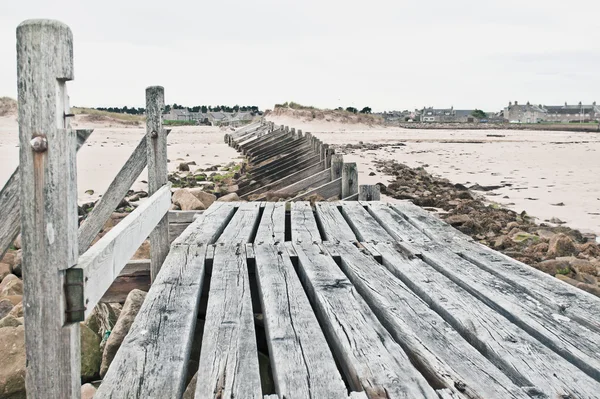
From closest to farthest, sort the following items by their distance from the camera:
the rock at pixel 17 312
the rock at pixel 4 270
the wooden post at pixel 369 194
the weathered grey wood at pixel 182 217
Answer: the rock at pixel 17 312 < the rock at pixel 4 270 < the weathered grey wood at pixel 182 217 < the wooden post at pixel 369 194

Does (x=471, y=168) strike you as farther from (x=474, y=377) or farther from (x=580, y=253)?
(x=474, y=377)

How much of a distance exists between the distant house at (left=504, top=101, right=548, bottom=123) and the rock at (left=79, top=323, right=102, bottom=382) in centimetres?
12819

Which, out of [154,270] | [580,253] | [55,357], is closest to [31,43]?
[55,357]

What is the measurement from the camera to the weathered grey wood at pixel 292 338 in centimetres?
212

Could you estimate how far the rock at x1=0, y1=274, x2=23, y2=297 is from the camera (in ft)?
16.3

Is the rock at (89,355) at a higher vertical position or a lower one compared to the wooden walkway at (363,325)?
lower

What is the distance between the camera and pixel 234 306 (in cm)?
295

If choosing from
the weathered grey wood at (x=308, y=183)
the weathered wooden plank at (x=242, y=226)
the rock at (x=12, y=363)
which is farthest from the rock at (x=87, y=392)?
the weathered grey wood at (x=308, y=183)

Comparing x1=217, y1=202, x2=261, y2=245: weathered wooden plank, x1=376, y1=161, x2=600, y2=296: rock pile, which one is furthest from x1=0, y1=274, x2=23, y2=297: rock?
x1=376, y1=161, x2=600, y2=296: rock pile

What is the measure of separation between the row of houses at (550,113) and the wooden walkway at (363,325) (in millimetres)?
127244

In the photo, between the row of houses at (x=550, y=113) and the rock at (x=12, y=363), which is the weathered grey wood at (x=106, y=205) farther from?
the row of houses at (x=550, y=113)

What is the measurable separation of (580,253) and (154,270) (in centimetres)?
470

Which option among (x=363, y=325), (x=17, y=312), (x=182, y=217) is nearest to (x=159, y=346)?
(x=363, y=325)

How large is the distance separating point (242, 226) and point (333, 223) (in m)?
0.89
